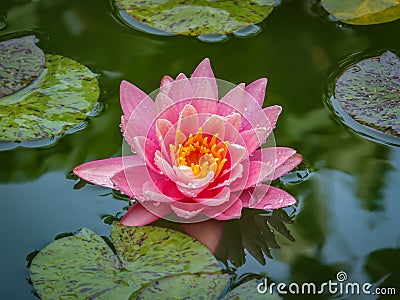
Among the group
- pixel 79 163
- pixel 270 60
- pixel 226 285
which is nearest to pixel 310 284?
pixel 226 285

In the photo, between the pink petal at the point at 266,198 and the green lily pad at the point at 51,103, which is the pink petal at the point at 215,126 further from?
the green lily pad at the point at 51,103

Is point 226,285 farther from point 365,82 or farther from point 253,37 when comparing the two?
point 253,37

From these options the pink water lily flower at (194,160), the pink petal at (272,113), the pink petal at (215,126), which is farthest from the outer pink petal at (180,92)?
the pink petal at (272,113)

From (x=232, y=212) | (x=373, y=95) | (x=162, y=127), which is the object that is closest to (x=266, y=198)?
(x=232, y=212)

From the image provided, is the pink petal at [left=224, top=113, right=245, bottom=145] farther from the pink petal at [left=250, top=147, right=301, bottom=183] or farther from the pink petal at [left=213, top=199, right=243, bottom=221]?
the pink petal at [left=213, top=199, right=243, bottom=221]

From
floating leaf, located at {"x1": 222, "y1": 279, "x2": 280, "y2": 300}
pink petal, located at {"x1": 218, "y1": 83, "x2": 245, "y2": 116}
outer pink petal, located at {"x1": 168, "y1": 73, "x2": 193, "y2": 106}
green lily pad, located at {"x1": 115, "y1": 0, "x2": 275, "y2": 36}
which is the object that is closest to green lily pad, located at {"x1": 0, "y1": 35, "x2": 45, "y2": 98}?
green lily pad, located at {"x1": 115, "y1": 0, "x2": 275, "y2": 36}

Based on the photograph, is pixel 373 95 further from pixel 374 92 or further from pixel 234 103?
pixel 234 103
